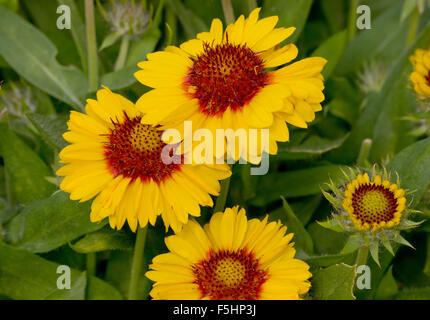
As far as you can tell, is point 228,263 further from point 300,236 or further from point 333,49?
point 333,49

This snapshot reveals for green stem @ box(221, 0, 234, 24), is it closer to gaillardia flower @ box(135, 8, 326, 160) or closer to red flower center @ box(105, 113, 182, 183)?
gaillardia flower @ box(135, 8, 326, 160)

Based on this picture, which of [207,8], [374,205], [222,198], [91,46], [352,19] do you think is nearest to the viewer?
[374,205]

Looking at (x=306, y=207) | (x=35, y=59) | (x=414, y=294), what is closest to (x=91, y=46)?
(x=35, y=59)

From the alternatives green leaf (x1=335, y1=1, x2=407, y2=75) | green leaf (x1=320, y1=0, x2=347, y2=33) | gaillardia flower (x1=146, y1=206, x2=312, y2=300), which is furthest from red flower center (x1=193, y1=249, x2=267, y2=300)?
green leaf (x1=320, y1=0, x2=347, y2=33)

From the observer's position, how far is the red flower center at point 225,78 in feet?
2.77

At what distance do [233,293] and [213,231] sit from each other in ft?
0.32

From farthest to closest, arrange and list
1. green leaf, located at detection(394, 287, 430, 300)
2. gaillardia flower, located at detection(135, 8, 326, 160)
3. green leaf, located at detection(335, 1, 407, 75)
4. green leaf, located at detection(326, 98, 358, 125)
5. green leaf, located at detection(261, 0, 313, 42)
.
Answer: green leaf, located at detection(335, 1, 407, 75) → green leaf, located at detection(326, 98, 358, 125) → green leaf, located at detection(261, 0, 313, 42) → green leaf, located at detection(394, 287, 430, 300) → gaillardia flower, located at detection(135, 8, 326, 160)

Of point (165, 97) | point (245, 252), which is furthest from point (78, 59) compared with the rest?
point (245, 252)

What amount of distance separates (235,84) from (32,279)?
0.50 m

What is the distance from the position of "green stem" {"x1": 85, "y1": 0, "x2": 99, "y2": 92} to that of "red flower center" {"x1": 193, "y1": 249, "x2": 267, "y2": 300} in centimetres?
43

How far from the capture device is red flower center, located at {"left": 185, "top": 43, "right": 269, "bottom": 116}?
84 centimetres

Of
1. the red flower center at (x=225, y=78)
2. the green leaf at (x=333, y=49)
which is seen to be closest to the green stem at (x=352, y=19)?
the green leaf at (x=333, y=49)

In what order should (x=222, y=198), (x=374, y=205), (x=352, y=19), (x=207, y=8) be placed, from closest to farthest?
(x=374, y=205)
(x=222, y=198)
(x=207, y=8)
(x=352, y=19)

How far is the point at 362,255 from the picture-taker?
90 cm
